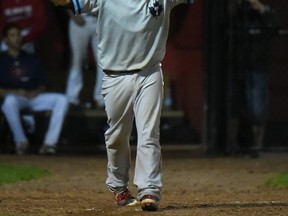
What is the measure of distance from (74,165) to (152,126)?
188 inches

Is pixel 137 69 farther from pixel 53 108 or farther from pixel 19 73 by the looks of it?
pixel 19 73

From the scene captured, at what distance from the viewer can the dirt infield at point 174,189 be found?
7.95 m

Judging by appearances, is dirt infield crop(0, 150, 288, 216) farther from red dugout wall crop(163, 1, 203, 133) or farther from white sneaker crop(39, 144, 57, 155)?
red dugout wall crop(163, 1, 203, 133)

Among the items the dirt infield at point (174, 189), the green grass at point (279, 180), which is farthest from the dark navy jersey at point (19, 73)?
the green grass at point (279, 180)

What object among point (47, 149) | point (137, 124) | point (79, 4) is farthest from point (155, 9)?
point (47, 149)

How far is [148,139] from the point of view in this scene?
25.5 feet

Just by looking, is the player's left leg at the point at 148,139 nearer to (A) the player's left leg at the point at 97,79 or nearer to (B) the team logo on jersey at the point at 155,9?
(B) the team logo on jersey at the point at 155,9

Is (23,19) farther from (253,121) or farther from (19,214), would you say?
(19,214)

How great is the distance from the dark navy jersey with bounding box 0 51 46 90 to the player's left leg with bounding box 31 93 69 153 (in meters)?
0.23

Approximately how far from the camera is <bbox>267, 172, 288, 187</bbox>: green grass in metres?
10.3

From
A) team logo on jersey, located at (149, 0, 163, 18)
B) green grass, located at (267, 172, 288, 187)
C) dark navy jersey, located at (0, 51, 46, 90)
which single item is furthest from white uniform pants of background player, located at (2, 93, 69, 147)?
team logo on jersey, located at (149, 0, 163, 18)

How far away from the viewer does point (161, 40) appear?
7922 mm

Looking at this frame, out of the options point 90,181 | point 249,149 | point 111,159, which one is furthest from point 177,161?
point 111,159

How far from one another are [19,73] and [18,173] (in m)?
2.74
